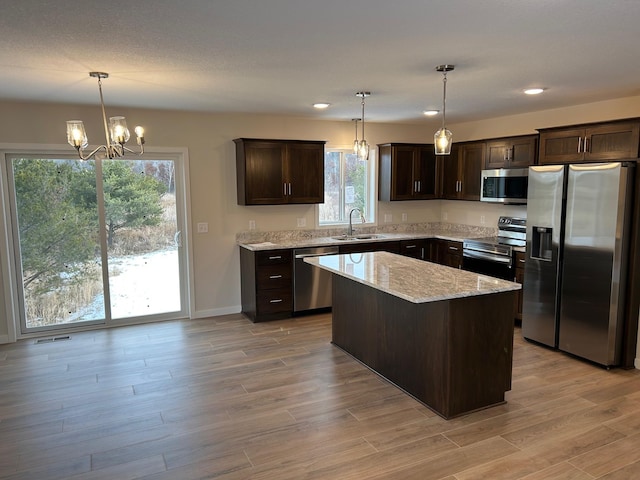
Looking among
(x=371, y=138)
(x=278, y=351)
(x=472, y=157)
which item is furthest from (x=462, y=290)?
(x=371, y=138)

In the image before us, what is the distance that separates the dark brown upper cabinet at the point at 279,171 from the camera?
5.50m

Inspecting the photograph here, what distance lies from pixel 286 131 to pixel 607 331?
4.14 m

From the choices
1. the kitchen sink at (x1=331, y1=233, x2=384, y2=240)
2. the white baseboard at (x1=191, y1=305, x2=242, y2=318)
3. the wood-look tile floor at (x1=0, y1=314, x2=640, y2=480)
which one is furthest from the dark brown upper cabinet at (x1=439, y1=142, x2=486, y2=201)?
the white baseboard at (x1=191, y1=305, x2=242, y2=318)

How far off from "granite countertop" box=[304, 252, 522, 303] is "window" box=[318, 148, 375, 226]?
2.04 metres

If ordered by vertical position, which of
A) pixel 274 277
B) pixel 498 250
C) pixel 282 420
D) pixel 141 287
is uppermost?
pixel 498 250

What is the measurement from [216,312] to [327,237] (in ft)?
5.76

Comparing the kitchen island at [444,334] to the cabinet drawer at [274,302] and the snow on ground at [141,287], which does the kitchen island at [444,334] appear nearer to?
the cabinet drawer at [274,302]

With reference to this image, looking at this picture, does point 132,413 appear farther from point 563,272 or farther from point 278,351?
point 563,272

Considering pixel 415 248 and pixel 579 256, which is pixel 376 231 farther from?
pixel 579 256

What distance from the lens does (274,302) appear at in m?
5.52

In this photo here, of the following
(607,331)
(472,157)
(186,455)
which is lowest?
(186,455)

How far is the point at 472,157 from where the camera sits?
20.0ft

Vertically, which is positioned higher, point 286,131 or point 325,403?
point 286,131

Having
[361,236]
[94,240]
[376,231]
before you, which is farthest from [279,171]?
[94,240]
